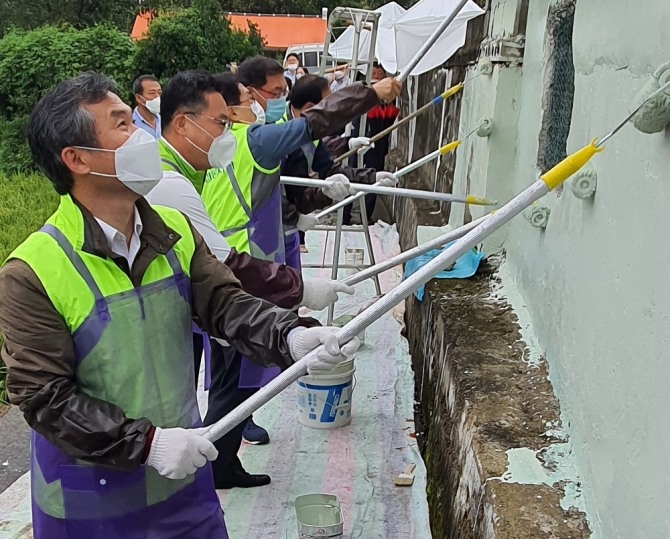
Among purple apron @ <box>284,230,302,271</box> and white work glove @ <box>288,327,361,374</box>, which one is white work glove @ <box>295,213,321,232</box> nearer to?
purple apron @ <box>284,230,302,271</box>

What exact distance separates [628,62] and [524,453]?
1.31 meters

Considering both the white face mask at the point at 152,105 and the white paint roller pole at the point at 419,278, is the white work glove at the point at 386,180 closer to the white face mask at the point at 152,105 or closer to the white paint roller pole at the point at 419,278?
the white face mask at the point at 152,105

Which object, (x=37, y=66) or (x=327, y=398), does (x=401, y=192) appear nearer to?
(x=327, y=398)

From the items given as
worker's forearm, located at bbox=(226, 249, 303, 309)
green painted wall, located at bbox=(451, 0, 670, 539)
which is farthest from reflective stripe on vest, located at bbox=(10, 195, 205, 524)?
green painted wall, located at bbox=(451, 0, 670, 539)

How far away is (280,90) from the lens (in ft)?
15.1

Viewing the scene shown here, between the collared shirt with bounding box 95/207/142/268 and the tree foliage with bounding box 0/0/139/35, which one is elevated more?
the collared shirt with bounding box 95/207/142/268

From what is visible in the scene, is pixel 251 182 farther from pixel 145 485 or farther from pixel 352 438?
pixel 145 485

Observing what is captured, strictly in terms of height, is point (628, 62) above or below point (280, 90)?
above

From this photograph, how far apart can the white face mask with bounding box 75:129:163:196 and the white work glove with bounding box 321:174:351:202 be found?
2.38m

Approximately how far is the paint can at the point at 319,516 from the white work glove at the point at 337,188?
1.77 m

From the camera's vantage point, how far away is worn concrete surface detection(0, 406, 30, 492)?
12.8ft

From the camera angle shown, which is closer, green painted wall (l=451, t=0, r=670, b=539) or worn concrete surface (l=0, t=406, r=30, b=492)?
green painted wall (l=451, t=0, r=670, b=539)

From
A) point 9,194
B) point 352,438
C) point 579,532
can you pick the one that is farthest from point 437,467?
point 9,194

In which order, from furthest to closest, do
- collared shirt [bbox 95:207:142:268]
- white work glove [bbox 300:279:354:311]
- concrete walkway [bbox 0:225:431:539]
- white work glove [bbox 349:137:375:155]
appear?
white work glove [bbox 349:137:375:155], concrete walkway [bbox 0:225:431:539], white work glove [bbox 300:279:354:311], collared shirt [bbox 95:207:142:268]
